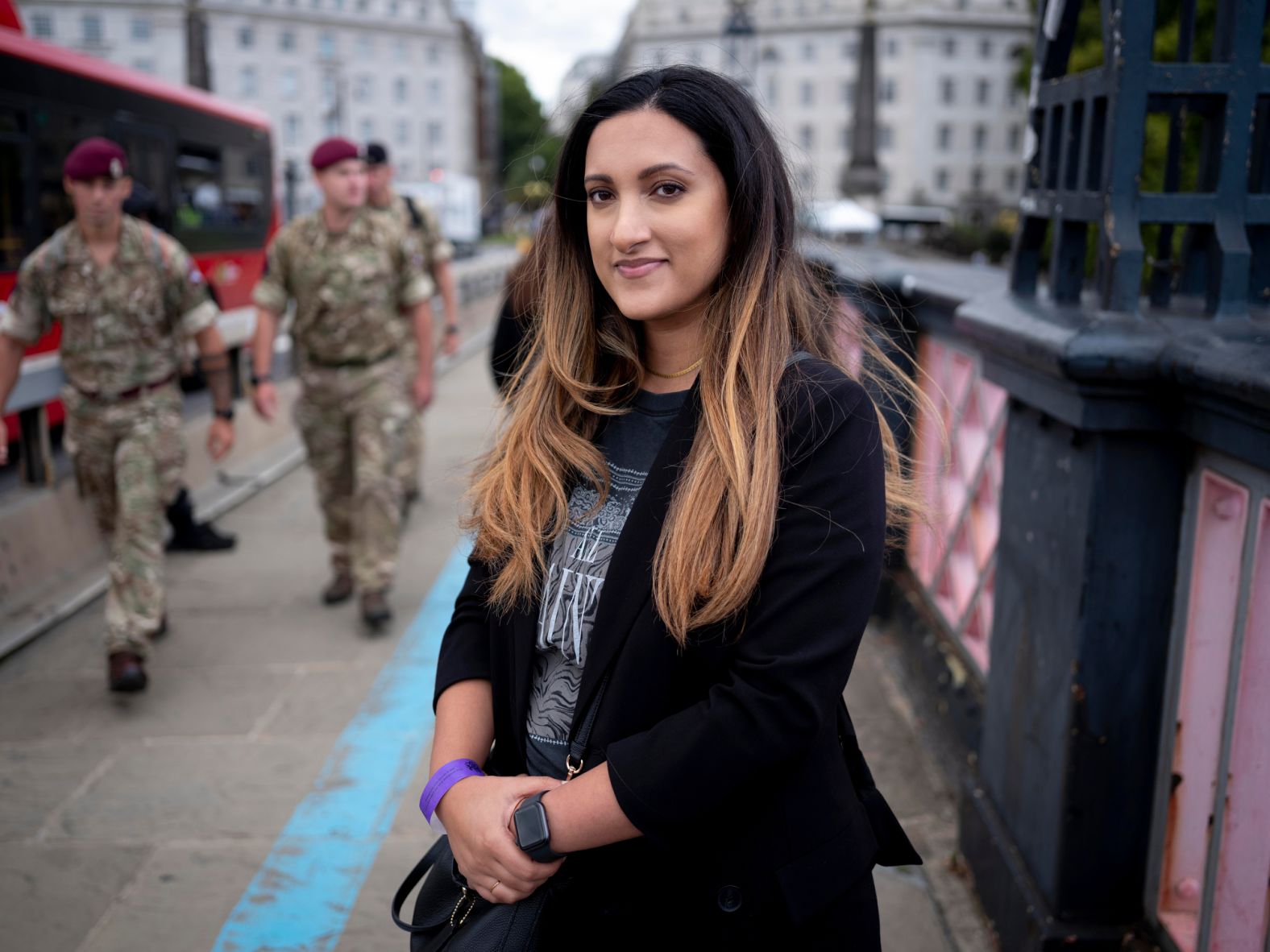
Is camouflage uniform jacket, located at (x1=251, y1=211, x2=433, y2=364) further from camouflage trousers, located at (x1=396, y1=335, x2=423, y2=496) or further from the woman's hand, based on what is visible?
the woman's hand

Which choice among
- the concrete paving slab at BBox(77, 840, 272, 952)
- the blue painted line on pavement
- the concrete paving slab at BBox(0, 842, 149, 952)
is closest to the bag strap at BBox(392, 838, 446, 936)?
the blue painted line on pavement

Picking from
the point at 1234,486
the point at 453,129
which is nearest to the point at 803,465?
the point at 1234,486

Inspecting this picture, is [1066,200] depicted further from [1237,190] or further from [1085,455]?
[1085,455]

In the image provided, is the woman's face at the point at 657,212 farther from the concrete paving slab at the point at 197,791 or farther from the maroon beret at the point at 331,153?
the maroon beret at the point at 331,153

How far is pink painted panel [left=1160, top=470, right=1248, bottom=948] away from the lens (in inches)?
87.4

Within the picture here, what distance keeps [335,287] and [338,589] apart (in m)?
1.52

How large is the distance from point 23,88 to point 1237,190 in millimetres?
10622

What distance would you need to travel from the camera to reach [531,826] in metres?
1.54

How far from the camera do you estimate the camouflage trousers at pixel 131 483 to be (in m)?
4.70

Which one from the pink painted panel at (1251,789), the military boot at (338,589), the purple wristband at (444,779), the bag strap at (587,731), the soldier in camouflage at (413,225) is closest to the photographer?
the bag strap at (587,731)

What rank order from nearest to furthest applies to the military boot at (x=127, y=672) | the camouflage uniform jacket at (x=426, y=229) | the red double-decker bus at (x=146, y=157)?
the military boot at (x=127, y=672) < the camouflage uniform jacket at (x=426, y=229) < the red double-decker bus at (x=146, y=157)

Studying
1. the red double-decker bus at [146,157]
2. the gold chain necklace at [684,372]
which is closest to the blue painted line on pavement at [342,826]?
the gold chain necklace at [684,372]

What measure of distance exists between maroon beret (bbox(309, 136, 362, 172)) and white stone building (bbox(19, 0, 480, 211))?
71.6 m

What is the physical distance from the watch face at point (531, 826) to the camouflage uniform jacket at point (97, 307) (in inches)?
158
